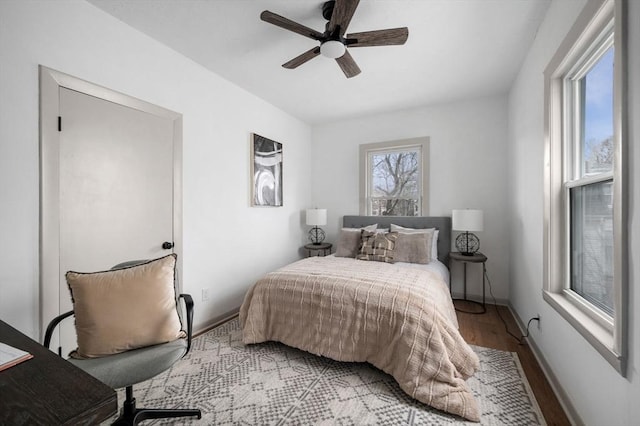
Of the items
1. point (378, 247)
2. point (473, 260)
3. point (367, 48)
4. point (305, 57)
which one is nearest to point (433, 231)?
point (473, 260)

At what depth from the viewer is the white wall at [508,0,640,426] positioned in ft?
3.50

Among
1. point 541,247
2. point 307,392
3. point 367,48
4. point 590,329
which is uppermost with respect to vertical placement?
point 367,48

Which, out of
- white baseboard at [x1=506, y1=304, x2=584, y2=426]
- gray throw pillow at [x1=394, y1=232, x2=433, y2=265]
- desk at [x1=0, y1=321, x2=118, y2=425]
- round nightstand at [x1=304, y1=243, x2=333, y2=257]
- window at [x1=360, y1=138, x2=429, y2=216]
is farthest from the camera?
round nightstand at [x1=304, y1=243, x2=333, y2=257]

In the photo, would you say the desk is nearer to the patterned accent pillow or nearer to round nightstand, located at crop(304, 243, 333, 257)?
the patterned accent pillow

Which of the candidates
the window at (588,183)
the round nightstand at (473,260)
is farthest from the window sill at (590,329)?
the round nightstand at (473,260)

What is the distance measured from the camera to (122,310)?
4.87 feet

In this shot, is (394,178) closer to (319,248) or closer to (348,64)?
(319,248)

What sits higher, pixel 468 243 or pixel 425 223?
pixel 425 223

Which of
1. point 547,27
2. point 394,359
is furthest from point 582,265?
point 547,27

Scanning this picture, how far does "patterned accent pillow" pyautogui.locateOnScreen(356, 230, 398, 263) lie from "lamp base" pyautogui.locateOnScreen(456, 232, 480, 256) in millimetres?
1028

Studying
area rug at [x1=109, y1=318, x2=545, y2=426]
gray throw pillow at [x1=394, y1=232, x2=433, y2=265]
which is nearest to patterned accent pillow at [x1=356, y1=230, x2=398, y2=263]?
gray throw pillow at [x1=394, y1=232, x2=433, y2=265]

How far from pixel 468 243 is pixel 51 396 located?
408 cm

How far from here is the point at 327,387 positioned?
190 centimetres

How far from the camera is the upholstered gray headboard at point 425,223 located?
3.71 meters
